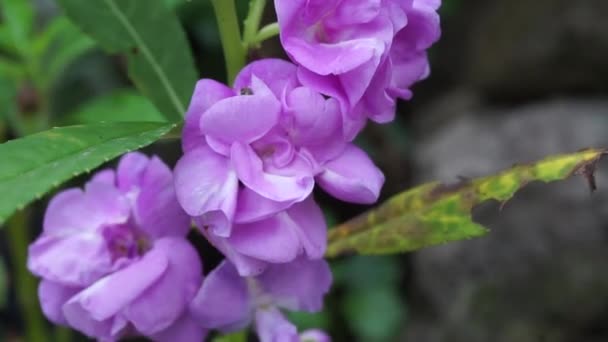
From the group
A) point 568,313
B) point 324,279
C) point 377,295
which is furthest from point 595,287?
point 324,279

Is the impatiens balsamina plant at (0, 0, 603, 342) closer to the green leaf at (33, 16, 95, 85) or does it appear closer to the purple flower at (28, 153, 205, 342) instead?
the purple flower at (28, 153, 205, 342)

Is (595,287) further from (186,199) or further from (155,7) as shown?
(186,199)

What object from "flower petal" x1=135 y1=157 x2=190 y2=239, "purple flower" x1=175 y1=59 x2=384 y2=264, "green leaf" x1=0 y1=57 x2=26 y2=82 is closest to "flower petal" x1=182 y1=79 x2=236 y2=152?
"purple flower" x1=175 y1=59 x2=384 y2=264

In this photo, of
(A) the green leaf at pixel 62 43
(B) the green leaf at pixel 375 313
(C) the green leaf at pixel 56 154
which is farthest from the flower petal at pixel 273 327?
(B) the green leaf at pixel 375 313

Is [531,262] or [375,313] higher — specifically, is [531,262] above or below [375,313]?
above

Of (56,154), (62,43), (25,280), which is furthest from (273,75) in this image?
(62,43)

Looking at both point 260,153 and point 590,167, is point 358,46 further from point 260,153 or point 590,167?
point 590,167
